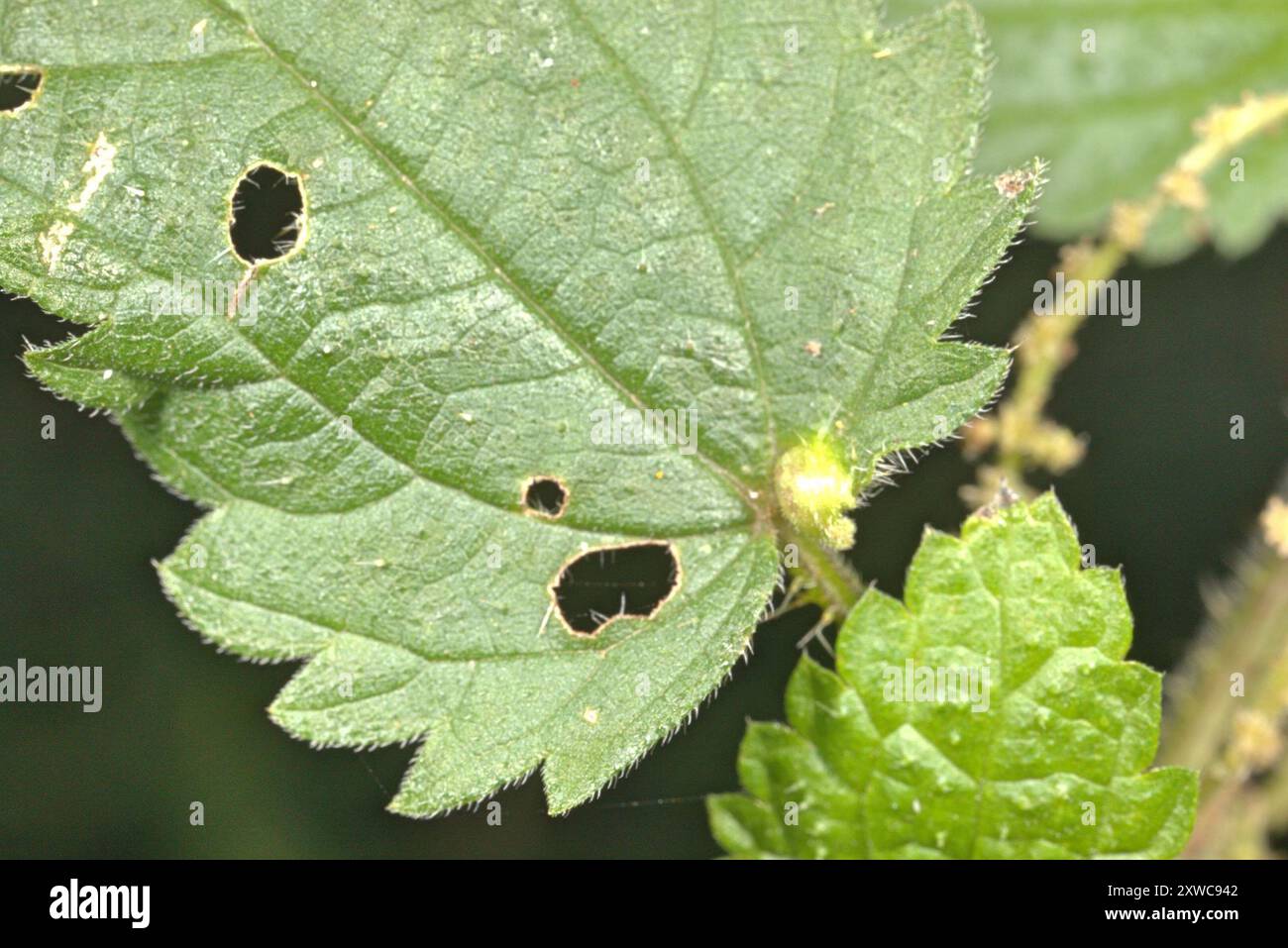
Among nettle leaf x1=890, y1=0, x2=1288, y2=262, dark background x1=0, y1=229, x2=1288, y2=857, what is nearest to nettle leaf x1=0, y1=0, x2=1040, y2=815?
dark background x1=0, y1=229, x2=1288, y2=857

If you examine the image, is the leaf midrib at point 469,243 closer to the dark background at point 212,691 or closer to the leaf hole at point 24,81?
the leaf hole at point 24,81

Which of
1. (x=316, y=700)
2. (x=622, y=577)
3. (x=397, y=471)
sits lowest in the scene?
(x=316, y=700)

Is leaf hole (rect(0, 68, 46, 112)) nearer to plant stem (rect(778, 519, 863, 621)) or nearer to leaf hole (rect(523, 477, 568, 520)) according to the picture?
leaf hole (rect(523, 477, 568, 520))

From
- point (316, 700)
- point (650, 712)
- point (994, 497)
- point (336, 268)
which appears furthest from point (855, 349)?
point (316, 700)

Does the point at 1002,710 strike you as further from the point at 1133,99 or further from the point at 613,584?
the point at 1133,99

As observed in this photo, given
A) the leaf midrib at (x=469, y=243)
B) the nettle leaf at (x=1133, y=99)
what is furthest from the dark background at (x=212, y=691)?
the leaf midrib at (x=469, y=243)

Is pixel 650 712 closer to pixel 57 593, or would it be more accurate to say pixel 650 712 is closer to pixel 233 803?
pixel 233 803
